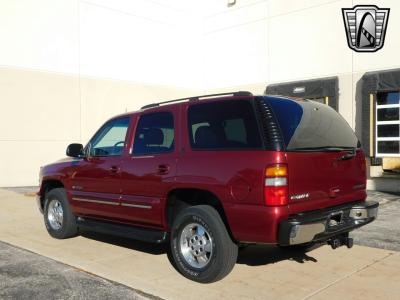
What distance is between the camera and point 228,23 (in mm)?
17781

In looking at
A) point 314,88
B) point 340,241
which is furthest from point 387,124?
point 340,241

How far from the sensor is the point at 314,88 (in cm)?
1464

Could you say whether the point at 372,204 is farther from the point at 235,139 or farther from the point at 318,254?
the point at 235,139

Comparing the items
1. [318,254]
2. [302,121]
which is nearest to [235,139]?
[302,121]

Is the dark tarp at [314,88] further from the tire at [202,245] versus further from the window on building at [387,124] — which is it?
the tire at [202,245]

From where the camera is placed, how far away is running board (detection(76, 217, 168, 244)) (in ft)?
17.4

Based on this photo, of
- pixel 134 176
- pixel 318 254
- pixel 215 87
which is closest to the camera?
pixel 134 176

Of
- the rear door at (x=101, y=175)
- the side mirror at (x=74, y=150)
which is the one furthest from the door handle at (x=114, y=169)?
the side mirror at (x=74, y=150)

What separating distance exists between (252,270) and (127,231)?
1.60 m

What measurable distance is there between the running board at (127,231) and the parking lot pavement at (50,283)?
671 millimetres

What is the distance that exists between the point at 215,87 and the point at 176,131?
44.7 ft

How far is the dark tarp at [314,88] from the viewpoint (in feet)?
46.9

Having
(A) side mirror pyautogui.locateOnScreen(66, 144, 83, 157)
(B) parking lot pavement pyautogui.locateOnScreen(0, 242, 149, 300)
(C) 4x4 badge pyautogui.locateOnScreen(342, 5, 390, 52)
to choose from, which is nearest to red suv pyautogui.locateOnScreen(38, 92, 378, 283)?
(A) side mirror pyautogui.locateOnScreen(66, 144, 83, 157)

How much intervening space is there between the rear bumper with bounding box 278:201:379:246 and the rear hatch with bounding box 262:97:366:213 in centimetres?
9
